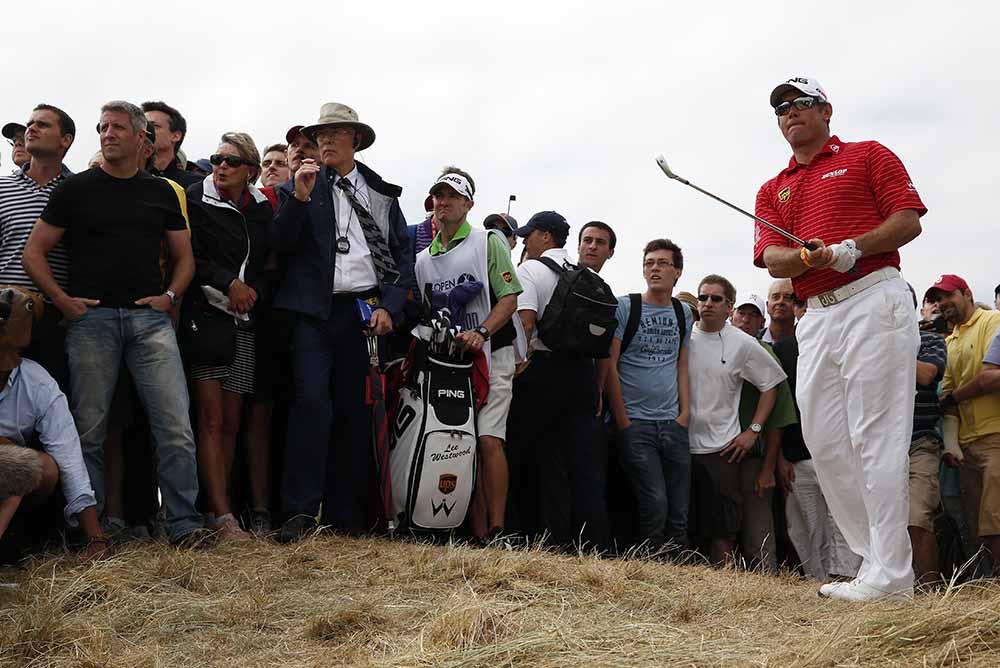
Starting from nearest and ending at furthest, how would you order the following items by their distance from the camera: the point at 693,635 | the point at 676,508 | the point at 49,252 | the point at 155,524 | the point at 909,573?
1. the point at 693,635
2. the point at 909,573
3. the point at 49,252
4. the point at 155,524
5. the point at 676,508

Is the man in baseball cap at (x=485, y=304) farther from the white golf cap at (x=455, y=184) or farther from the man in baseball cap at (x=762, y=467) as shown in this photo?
the man in baseball cap at (x=762, y=467)

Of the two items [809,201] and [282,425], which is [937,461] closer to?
Answer: [809,201]

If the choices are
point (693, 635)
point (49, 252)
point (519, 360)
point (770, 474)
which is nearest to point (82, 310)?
point (49, 252)

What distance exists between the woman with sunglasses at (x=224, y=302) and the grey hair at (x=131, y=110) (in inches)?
20.5

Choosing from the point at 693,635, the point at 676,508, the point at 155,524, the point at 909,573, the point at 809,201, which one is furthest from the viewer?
the point at 676,508

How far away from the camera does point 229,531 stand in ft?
19.6

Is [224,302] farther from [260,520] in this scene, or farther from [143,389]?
[260,520]

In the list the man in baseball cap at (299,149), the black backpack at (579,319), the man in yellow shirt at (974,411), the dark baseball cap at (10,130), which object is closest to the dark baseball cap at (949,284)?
the man in yellow shirt at (974,411)

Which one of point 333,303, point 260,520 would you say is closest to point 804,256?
point 333,303

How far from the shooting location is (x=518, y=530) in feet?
23.1

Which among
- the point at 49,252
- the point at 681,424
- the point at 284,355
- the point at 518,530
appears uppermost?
the point at 49,252

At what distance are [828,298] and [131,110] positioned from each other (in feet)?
12.1

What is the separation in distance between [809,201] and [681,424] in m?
2.55

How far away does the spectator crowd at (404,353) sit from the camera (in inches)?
207
